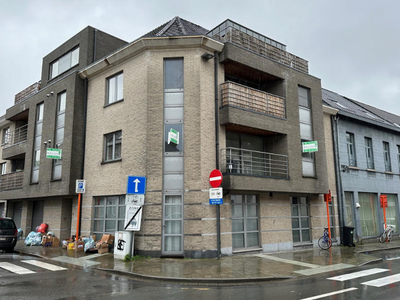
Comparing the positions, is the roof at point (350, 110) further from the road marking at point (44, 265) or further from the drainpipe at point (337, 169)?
the road marking at point (44, 265)

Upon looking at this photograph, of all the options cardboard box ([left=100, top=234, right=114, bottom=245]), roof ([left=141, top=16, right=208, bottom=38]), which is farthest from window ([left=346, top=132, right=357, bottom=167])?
cardboard box ([left=100, top=234, right=114, bottom=245])

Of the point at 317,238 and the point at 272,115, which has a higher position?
the point at 272,115

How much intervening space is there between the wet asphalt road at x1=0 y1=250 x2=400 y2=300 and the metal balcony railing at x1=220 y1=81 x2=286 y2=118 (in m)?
7.23

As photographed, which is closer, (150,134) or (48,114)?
(150,134)

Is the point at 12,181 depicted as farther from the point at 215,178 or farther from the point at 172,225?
the point at 215,178

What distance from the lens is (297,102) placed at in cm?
1619

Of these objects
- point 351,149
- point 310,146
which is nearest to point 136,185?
point 310,146

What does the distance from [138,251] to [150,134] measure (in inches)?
176

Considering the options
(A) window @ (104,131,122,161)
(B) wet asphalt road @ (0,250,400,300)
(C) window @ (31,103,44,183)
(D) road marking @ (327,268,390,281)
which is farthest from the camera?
(C) window @ (31,103,44,183)

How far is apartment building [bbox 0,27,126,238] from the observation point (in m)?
16.5

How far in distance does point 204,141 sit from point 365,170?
11999 millimetres

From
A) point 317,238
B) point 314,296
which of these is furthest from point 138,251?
point 317,238

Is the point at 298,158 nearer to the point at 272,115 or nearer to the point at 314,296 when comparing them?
the point at 272,115

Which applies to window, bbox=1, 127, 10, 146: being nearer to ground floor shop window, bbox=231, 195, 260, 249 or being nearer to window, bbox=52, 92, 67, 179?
window, bbox=52, 92, 67, 179
